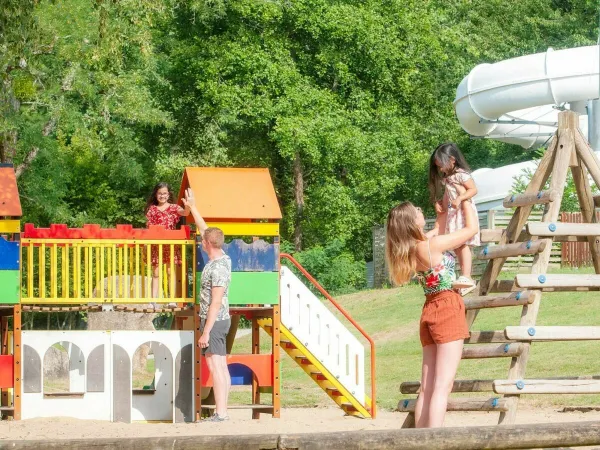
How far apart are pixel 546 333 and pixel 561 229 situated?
92 cm

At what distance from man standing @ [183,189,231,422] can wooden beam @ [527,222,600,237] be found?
358 centimetres

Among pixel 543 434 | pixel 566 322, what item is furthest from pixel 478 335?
pixel 566 322

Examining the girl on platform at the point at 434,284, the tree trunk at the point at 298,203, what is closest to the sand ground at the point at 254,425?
the girl on platform at the point at 434,284

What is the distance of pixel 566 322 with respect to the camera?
68.7 ft

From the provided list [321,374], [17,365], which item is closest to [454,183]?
[321,374]

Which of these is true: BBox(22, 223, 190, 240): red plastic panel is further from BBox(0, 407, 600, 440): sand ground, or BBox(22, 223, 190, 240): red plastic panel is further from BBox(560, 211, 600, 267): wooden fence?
BBox(560, 211, 600, 267): wooden fence

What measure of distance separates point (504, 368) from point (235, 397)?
4057 mm

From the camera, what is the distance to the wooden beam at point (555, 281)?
9.60 meters

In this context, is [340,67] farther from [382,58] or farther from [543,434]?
[543,434]

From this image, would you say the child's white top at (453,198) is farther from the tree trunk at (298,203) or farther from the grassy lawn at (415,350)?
the tree trunk at (298,203)

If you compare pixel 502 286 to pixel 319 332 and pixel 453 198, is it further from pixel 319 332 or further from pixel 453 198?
pixel 319 332

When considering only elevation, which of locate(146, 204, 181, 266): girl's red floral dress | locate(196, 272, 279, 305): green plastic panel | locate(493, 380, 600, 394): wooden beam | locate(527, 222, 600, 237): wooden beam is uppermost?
locate(527, 222, 600, 237): wooden beam

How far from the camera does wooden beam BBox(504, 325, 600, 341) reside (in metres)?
9.48

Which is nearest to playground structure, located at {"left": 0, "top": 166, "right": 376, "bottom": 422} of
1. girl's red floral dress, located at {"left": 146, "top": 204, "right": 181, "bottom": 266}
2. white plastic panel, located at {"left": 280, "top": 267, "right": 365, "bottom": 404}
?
white plastic panel, located at {"left": 280, "top": 267, "right": 365, "bottom": 404}
